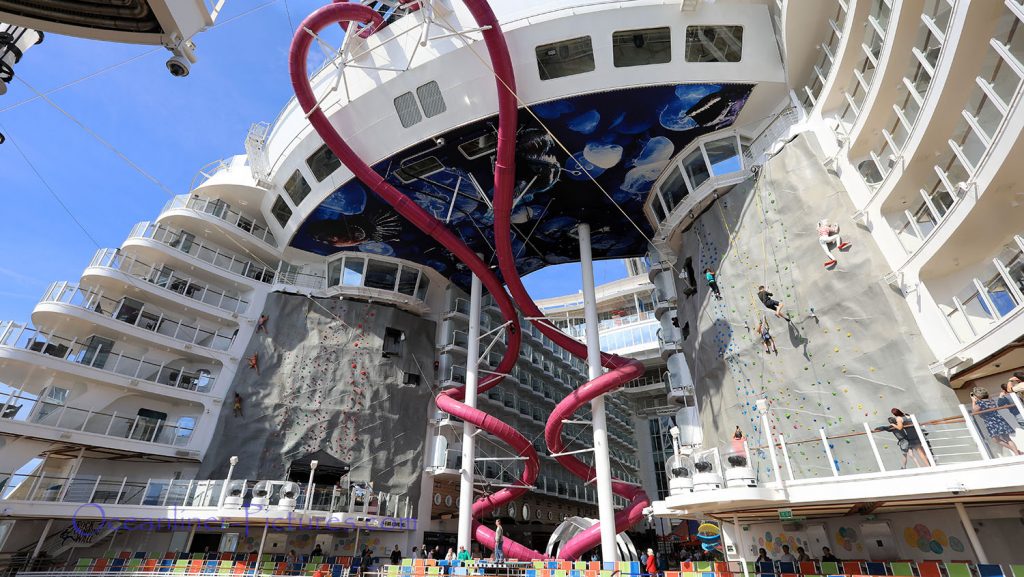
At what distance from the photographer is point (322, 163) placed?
22375mm

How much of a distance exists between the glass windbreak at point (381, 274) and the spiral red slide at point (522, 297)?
9.94 metres

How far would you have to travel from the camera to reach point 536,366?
3725 cm

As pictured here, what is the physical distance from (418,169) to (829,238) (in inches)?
Result: 629

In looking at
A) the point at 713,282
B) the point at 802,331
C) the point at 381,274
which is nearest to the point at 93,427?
the point at 381,274

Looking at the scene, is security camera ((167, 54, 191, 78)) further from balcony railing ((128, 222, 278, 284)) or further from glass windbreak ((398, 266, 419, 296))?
balcony railing ((128, 222, 278, 284))

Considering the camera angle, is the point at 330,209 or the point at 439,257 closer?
the point at 330,209

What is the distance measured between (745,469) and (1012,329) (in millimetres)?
5525

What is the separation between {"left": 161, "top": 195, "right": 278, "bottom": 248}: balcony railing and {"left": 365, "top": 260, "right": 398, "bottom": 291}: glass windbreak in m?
6.30

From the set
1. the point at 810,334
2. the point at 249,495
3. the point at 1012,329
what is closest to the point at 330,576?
the point at 249,495

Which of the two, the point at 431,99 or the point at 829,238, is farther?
the point at 431,99

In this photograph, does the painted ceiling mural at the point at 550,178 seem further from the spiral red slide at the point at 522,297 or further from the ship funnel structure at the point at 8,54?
the ship funnel structure at the point at 8,54

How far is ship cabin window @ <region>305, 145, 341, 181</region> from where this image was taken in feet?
72.3

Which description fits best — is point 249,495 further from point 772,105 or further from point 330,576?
point 772,105

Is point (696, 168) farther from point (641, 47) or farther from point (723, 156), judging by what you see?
point (641, 47)
